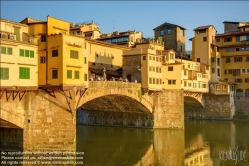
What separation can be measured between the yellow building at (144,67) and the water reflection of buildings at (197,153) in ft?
38.0

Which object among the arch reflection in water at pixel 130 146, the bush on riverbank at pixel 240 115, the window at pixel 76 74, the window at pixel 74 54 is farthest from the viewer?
the bush on riverbank at pixel 240 115

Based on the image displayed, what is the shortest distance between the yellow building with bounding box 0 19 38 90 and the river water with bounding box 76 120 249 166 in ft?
33.3

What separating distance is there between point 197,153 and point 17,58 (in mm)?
23843

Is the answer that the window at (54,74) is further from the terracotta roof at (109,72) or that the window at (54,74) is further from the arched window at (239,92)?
the arched window at (239,92)

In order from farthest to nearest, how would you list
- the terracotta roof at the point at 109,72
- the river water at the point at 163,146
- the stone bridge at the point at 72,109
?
the terracotta roof at the point at 109,72
the river water at the point at 163,146
the stone bridge at the point at 72,109

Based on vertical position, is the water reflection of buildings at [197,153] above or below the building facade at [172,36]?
below

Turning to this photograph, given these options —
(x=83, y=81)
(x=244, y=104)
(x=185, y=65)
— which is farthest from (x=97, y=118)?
(x=244, y=104)

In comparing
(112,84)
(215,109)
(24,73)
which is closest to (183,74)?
(215,109)

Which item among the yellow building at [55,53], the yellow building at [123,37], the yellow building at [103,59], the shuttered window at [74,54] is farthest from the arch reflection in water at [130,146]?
the yellow building at [123,37]

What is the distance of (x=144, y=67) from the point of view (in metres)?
51.9

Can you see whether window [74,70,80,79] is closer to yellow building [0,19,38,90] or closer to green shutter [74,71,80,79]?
green shutter [74,71,80,79]

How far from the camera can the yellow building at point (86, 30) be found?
77.7 m

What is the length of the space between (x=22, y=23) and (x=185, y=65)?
4141cm

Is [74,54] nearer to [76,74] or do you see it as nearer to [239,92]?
[76,74]
